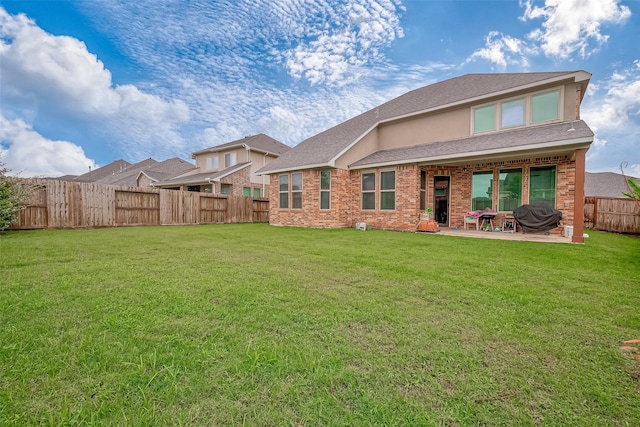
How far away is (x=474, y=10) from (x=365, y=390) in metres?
14.2

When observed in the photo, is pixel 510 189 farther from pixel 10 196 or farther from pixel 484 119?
pixel 10 196

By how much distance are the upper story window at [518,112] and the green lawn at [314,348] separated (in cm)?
818

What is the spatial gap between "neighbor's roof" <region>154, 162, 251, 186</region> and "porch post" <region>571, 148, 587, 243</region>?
19.2m

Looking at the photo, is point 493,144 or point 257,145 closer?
point 493,144

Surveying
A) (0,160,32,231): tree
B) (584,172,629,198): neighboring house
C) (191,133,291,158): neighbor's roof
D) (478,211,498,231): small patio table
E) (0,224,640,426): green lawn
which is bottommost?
(0,224,640,426): green lawn

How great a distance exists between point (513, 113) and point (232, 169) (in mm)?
18058

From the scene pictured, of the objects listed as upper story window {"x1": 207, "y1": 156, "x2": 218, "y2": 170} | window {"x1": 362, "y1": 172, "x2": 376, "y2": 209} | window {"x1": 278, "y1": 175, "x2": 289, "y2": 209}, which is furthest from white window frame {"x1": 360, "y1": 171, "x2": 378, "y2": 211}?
upper story window {"x1": 207, "y1": 156, "x2": 218, "y2": 170}

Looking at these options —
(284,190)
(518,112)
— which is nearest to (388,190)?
(284,190)

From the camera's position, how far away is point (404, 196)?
11.2 meters

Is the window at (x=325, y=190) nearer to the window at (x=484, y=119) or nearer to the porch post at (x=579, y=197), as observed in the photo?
A: the window at (x=484, y=119)

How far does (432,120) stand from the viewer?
12555 millimetres

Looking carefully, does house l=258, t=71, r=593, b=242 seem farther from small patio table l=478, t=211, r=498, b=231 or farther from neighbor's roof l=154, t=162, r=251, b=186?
neighbor's roof l=154, t=162, r=251, b=186

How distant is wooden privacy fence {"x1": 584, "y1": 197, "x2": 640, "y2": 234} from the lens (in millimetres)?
12219

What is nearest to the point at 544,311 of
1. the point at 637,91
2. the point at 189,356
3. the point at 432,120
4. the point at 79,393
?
the point at 189,356
